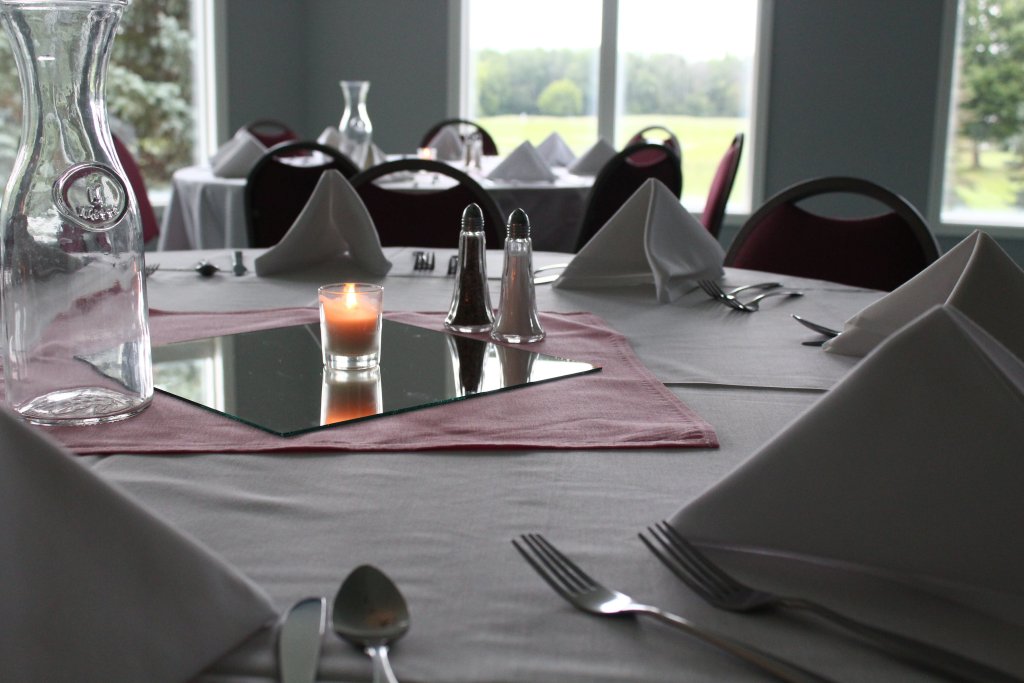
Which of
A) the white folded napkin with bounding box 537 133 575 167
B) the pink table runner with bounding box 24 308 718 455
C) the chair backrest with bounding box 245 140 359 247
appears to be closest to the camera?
the pink table runner with bounding box 24 308 718 455

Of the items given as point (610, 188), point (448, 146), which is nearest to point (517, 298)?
point (610, 188)

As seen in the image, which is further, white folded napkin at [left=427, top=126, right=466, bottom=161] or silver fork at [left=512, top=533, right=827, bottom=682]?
white folded napkin at [left=427, top=126, right=466, bottom=161]

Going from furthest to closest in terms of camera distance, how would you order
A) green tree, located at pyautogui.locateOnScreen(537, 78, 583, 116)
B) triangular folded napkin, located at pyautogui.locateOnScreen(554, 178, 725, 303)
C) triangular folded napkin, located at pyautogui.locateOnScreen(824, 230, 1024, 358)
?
1. green tree, located at pyautogui.locateOnScreen(537, 78, 583, 116)
2. triangular folded napkin, located at pyautogui.locateOnScreen(554, 178, 725, 303)
3. triangular folded napkin, located at pyautogui.locateOnScreen(824, 230, 1024, 358)

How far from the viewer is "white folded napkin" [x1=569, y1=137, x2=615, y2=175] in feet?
13.6

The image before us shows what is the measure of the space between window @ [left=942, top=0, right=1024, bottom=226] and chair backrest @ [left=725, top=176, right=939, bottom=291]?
168 inches

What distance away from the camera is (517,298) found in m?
1.17

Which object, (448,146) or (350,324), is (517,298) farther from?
(448,146)

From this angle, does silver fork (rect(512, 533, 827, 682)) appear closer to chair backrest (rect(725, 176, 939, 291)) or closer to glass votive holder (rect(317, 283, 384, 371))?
glass votive holder (rect(317, 283, 384, 371))

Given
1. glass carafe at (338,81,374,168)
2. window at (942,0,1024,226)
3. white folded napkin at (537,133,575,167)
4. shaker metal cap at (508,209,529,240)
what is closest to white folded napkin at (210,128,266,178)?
glass carafe at (338,81,374,168)

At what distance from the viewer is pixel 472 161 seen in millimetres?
4141

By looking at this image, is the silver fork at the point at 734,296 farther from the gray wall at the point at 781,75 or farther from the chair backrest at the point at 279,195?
the gray wall at the point at 781,75

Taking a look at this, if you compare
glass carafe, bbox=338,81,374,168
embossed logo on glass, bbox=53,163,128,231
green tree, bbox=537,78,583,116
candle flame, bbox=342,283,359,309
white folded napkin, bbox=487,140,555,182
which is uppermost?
green tree, bbox=537,78,583,116

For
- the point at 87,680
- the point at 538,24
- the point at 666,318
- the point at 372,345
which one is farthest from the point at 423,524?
the point at 538,24

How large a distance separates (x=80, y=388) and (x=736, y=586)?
24.0 inches
